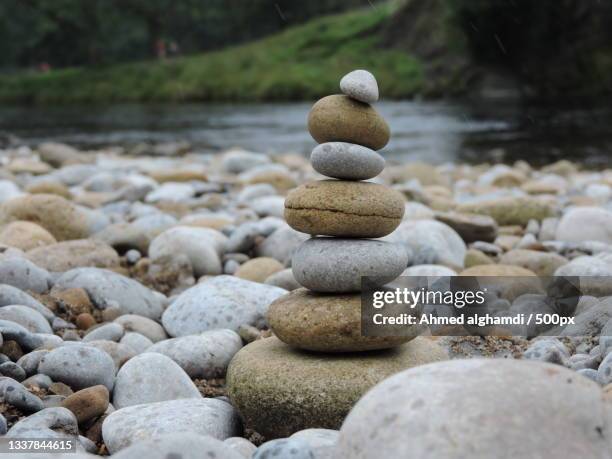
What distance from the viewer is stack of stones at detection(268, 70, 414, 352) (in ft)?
12.0

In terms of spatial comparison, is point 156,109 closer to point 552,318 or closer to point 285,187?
point 285,187

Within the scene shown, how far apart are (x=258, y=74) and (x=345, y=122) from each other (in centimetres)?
4135

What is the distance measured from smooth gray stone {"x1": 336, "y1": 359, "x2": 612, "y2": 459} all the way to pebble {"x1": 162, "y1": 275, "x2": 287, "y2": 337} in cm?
254

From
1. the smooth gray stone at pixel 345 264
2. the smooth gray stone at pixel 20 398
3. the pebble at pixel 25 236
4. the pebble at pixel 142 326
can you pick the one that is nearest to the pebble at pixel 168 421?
the smooth gray stone at pixel 20 398

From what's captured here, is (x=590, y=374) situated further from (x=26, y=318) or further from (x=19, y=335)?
(x=26, y=318)

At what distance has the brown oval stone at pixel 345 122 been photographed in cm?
389

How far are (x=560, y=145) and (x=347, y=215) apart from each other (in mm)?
15263

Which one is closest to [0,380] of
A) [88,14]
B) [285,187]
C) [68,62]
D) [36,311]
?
[36,311]

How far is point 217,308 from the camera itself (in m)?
4.89

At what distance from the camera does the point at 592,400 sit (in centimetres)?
223

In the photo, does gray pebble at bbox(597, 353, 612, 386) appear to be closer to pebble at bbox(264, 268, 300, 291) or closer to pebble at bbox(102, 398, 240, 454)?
pebble at bbox(102, 398, 240, 454)

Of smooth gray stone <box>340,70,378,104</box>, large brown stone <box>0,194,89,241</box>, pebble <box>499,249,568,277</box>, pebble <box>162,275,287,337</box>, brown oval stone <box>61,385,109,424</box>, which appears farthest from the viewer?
large brown stone <box>0,194,89,241</box>

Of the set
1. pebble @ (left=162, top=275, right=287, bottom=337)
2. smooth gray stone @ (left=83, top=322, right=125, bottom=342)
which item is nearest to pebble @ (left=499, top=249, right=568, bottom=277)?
pebble @ (left=162, top=275, right=287, bottom=337)

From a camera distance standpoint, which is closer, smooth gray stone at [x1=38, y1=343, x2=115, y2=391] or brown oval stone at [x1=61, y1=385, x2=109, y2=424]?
brown oval stone at [x1=61, y1=385, x2=109, y2=424]
